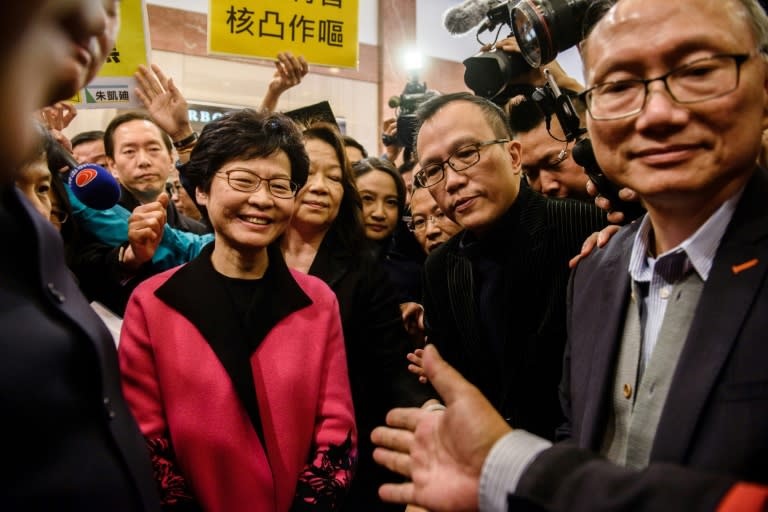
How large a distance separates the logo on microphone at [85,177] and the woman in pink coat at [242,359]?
1.03 feet

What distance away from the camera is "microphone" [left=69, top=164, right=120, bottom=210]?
181cm

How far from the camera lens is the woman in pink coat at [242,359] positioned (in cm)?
144

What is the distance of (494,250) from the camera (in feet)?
6.46

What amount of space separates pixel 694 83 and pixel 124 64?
228cm

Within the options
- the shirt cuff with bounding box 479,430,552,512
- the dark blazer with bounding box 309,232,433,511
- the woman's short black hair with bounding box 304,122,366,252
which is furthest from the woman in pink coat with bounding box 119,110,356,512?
the shirt cuff with bounding box 479,430,552,512

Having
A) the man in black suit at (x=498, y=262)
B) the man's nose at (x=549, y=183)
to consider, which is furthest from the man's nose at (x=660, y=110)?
the man's nose at (x=549, y=183)

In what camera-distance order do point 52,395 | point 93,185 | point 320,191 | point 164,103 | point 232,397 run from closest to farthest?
point 52,395 → point 232,397 → point 93,185 → point 320,191 → point 164,103

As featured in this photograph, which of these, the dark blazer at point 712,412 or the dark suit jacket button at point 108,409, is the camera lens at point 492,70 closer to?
the dark blazer at point 712,412

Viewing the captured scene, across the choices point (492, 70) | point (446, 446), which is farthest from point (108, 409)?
point (492, 70)

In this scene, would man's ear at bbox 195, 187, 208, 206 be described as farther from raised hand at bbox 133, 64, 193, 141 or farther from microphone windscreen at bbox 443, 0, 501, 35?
microphone windscreen at bbox 443, 0, 501, 35

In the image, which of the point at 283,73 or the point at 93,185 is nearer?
the point at 93,185

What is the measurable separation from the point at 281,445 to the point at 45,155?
1.15 m

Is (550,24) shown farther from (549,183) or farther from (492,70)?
(549,183)

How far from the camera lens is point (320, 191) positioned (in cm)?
228
